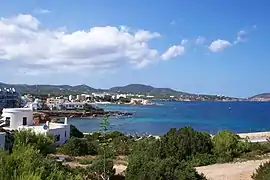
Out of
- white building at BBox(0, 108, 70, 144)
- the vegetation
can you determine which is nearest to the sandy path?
the vegetation

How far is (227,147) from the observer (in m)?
24.0

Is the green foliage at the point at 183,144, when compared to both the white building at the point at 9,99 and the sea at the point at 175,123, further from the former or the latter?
the white building at the point at 9,99

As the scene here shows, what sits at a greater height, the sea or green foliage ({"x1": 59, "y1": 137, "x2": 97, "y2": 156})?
green foliage ({"x1": 59, "y1": 137, "x2": 97, "y2": 156})

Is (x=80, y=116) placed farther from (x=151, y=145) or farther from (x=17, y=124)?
(x=151, y=145)

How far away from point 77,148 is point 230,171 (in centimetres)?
1049

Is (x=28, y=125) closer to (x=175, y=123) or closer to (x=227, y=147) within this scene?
(x=227, y=147)

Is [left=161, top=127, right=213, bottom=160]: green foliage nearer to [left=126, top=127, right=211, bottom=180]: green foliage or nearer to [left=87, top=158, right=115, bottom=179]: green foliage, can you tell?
[left=126, top=127, right=211, bottom=180]: green foliage

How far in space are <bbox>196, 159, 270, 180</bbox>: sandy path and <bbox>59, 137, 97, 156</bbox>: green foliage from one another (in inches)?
336

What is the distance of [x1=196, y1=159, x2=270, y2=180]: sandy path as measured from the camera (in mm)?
17047

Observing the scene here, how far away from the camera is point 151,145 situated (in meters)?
23.0

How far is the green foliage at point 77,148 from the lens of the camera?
985 inches

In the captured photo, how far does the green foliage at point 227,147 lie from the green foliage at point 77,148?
25.2 ft

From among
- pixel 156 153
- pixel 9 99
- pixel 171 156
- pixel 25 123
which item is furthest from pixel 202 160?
pixel 9 99

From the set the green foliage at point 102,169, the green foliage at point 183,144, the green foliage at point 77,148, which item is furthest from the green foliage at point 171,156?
the green foliage at point 77,148
